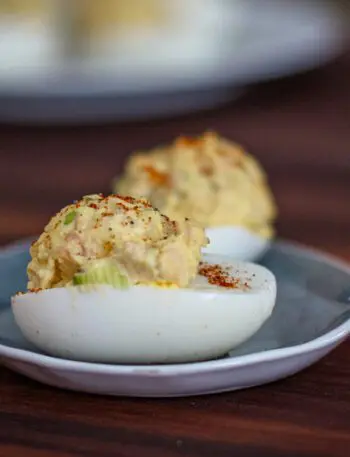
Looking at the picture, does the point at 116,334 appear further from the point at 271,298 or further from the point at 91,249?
the point at 271,298

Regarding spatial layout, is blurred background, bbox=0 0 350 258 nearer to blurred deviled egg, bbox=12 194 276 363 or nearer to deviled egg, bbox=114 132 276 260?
deviled egg, bbox=114 132 276 260

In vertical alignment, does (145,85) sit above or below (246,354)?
above

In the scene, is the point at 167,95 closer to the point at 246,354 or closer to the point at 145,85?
the point at 145,85

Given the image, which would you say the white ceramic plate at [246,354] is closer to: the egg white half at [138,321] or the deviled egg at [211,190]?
the egg white half at [138,321]

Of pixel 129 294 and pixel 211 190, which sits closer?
pixel 129 294

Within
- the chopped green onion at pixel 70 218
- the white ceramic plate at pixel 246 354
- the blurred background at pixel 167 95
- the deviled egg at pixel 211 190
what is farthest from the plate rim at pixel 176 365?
the blurred background at pixel 167 95

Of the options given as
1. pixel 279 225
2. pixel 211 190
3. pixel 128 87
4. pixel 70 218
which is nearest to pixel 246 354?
pixel 70 218

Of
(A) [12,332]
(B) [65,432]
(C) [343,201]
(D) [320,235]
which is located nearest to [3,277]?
(A) [12,332]
